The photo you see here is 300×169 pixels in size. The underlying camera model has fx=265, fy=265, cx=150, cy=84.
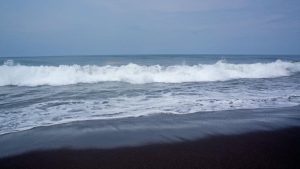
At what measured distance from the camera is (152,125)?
636 centimetres

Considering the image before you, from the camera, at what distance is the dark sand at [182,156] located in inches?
161

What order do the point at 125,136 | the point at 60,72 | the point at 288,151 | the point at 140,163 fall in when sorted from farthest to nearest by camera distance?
the point at 60,72
the point at 125,136
the point at 288,151
the point at 140,163

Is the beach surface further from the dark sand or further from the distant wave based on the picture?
the distant wave

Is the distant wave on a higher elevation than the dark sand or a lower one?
higher

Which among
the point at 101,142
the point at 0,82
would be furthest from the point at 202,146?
the point at 0,82

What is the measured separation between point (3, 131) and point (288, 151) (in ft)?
19.1

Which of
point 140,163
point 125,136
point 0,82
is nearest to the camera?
point 140,163

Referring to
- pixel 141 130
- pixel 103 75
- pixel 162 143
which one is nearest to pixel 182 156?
pixel 162 143

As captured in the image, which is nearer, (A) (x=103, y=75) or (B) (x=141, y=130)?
(B) (x=141, y=130)

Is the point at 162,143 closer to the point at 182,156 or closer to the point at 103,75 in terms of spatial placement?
the point at 182,156

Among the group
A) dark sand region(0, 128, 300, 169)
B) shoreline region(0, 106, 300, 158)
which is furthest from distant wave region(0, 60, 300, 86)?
dark sand region(0, 128, 300, 169)

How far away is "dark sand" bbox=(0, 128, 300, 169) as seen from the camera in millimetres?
4090

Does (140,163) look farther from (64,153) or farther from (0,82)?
(0,82)

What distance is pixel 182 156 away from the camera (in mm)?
4414
